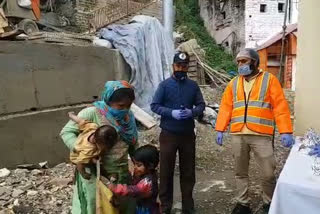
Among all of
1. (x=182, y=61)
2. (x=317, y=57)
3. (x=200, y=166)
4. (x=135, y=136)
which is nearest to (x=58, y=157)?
(x=200, y=166)

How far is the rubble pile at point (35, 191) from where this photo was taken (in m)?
4.45

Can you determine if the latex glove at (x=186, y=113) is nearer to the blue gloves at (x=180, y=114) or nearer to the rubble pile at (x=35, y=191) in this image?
the blue gloves at (x=180, y=114)

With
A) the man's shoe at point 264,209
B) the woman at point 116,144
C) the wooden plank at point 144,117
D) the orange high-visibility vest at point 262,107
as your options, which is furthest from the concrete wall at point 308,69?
the wooden plank at point 144,117

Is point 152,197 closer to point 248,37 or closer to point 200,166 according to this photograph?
point 200,166

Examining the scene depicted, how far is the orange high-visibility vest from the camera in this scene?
3.91 metres

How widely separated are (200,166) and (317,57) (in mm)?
2995

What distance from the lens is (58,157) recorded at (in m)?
6.53

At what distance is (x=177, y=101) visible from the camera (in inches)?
166

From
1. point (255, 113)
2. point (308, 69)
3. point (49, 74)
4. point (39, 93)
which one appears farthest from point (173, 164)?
point (49, 74)

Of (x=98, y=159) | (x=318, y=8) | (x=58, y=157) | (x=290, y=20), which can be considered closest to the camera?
(x=98, y=159)

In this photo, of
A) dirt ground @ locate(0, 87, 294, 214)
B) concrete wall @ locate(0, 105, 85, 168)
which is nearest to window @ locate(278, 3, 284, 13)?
dirt ground @ locate(0, 87, 294, 214)

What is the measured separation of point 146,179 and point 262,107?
5.21 feet

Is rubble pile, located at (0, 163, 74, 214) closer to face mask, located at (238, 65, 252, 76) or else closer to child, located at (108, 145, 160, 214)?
child, located at (108, 145, 160, 214)

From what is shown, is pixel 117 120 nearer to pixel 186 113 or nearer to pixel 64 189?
pixel 186 113
